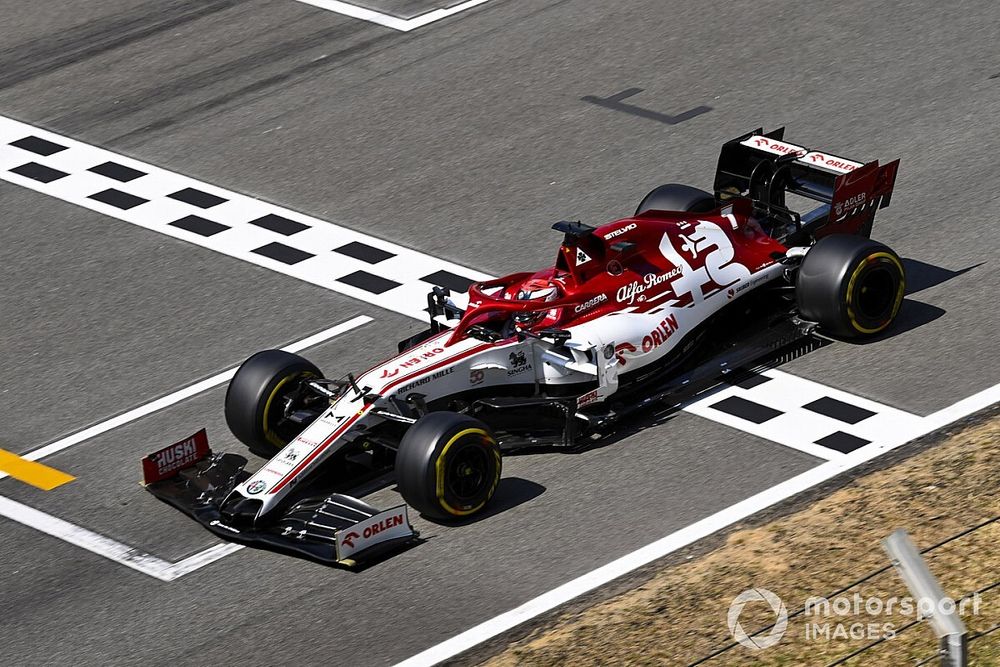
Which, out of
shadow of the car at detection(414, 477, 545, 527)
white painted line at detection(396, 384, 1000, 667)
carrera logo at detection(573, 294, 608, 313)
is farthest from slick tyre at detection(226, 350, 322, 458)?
white painted line at detection(396, 384, 1000, 667)

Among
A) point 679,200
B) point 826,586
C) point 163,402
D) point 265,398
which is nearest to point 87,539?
point 265,398

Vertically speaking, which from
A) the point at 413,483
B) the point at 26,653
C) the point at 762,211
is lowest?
the point at 26,653

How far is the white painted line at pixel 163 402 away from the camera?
46.2 ft

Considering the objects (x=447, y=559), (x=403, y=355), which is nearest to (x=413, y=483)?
(x=447, y=559)

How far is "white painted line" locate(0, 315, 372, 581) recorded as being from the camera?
12203mm

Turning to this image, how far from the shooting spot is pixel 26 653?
448 inches

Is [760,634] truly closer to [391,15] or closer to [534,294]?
[534,294]

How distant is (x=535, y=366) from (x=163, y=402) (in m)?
3.38

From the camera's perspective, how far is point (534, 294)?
43.8 ft

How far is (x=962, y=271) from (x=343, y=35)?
9.44m

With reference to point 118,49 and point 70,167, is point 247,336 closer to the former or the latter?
point 70,167

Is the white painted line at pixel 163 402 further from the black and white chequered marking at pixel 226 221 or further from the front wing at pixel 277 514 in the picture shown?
the front wing at pixel 277 514

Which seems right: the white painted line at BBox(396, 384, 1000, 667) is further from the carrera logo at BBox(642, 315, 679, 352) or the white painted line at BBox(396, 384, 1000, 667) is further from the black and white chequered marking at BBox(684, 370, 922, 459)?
the carrera logo at BBox(642, 315, 679, 352)

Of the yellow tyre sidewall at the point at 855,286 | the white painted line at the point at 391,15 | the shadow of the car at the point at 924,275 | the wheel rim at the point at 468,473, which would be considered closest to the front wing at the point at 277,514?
the wheel rim at the point at 468,473
